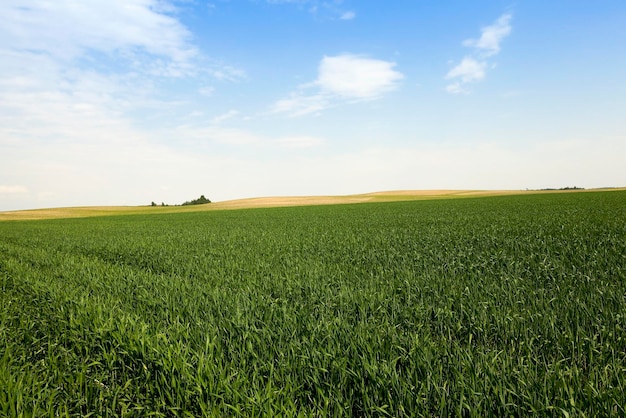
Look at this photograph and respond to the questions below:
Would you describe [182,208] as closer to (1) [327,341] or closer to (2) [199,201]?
(2) [199,201]

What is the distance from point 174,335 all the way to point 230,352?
1.01 meters

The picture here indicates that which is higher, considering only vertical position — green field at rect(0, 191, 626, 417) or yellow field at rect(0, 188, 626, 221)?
yellow field at rect(0, 188, 626, 221)

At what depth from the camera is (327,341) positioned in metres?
4.51

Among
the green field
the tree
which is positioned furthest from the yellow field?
the green field

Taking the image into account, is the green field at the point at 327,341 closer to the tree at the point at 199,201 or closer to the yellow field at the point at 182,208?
the yellow field at the point at 182,208

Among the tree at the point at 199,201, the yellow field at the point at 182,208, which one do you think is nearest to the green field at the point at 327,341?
the yellow field at the point at 182,208

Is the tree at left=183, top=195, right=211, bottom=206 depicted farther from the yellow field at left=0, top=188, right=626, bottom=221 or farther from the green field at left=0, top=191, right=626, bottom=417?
the green field at left=0, top=191, right=626, bottom=417

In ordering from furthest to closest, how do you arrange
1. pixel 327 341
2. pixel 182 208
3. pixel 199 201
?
1. pixel 199 201
2. pixel 182 208
3. pixel 327 341

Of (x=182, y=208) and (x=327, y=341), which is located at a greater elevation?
(x=182, y=208)

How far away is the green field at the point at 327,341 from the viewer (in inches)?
129

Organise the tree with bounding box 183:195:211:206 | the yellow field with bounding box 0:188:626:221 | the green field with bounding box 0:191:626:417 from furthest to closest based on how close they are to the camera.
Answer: the tree with bounding box 183:195:211:206 → the yellow field with bounding box 0:188:626:221 → the green field with bounding box 0:191:626:417

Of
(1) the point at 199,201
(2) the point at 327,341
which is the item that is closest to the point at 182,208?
(1) the point at 199,201

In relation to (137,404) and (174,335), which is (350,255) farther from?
(137,404)

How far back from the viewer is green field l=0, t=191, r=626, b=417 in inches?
129
